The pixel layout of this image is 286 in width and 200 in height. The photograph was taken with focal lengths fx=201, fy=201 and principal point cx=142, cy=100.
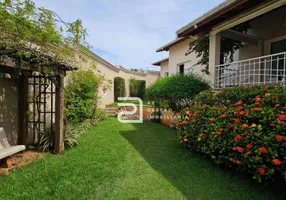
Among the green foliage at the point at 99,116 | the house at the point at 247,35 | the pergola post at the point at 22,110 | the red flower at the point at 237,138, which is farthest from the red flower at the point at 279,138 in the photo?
the green foliage at the point at 99,116

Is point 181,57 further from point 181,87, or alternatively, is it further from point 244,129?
point 244,129

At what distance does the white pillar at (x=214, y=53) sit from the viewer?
7.23 m

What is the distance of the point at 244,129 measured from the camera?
395 cm

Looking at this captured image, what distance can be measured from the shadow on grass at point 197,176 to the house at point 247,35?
3.14m

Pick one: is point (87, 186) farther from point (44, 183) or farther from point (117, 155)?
point (117, 155)

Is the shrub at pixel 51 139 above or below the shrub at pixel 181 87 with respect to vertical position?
below

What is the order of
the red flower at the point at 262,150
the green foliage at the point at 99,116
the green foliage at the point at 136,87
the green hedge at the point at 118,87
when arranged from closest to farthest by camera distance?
1. the red flower at the point at 262,150
2. the green foliage at the point at 99,116
3. the green hedge at the point at 118,87
4. the green foliage at the point at 136,87

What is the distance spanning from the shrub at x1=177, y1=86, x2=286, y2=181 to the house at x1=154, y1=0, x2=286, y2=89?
5.59 feet

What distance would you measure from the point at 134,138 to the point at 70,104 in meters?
3.72

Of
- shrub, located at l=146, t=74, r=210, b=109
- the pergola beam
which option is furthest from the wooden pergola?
the pergola beam

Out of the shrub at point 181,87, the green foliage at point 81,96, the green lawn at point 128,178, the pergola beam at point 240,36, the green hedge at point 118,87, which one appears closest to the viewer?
the green lawn at point 128,178

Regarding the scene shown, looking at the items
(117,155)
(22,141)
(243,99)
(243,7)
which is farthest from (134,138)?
(243,7)

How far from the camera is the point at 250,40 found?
835 cm

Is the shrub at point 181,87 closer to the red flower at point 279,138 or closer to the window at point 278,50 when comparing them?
the window at point 278,50
